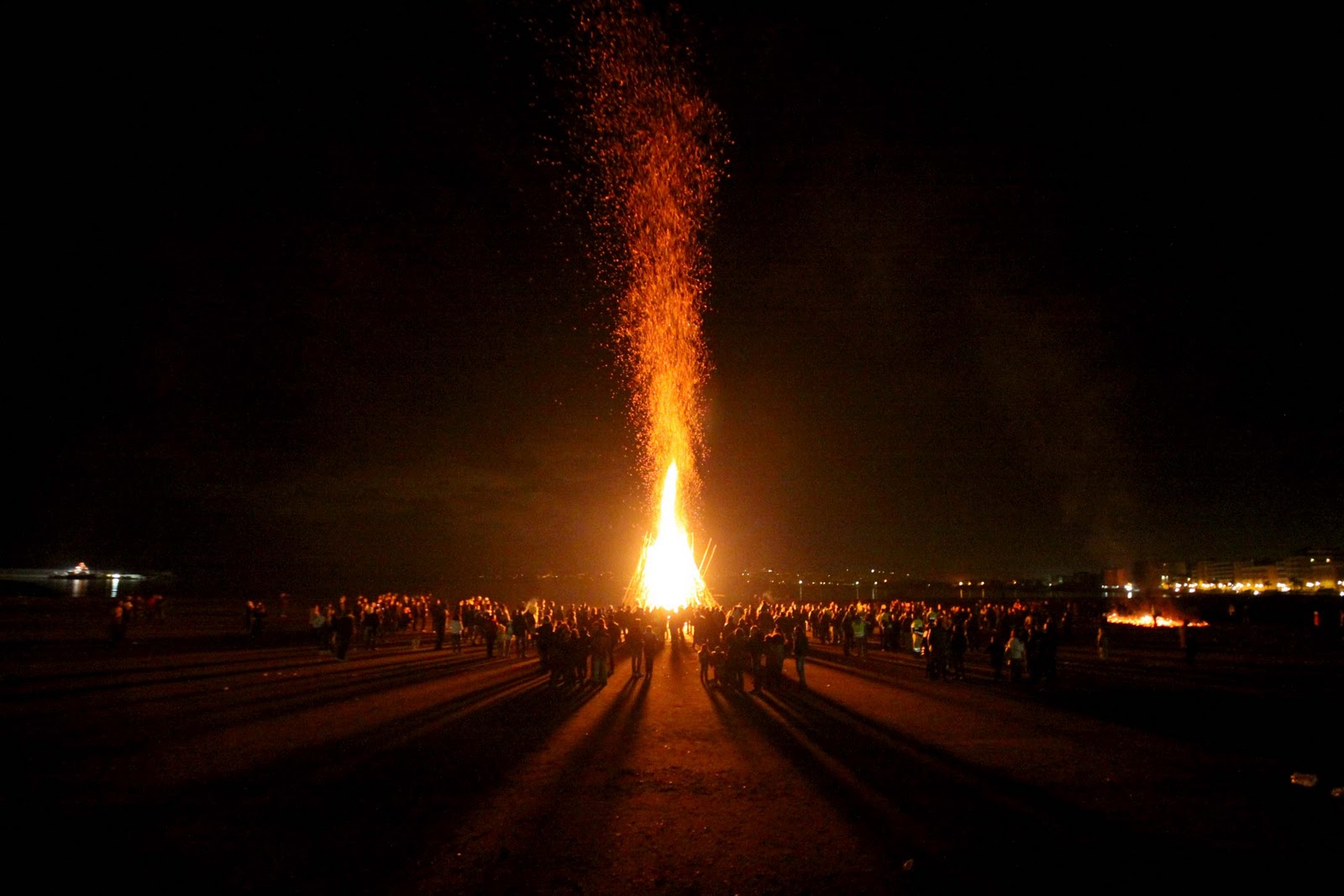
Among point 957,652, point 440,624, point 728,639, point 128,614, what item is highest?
point 128,614

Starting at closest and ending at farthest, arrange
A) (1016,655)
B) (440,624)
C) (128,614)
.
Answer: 1. (1016,655)
2. (128,614)
3. (440,624)

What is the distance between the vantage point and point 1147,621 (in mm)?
38188

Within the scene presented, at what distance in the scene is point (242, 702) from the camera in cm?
1292

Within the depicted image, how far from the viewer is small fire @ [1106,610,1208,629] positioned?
36309 mm

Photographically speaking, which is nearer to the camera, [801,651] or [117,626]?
[801,651]

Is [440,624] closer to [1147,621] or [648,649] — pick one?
[648,649]

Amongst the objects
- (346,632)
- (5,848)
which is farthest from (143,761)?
(346,632)

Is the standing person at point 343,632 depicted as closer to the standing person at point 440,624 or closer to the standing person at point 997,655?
the standing person at point 440,624

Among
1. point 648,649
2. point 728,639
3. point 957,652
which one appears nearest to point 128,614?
point 648,649

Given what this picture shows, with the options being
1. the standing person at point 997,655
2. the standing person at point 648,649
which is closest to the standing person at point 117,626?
the standing person at point 648,649

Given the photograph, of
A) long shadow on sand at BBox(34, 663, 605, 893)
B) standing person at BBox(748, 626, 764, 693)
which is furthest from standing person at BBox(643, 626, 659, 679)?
long shadow on sand at BBox(34, 663, 605, 893)

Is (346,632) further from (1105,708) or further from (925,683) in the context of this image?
(1105,708)

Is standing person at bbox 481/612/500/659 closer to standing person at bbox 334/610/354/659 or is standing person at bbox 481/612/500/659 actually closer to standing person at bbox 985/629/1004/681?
standing person at bbox 334/610/354/659

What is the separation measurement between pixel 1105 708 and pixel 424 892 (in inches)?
458
